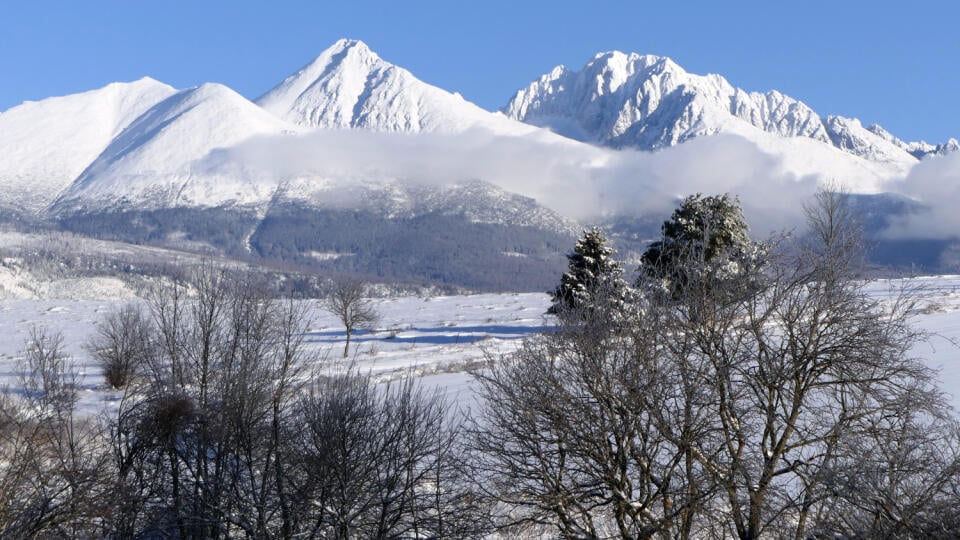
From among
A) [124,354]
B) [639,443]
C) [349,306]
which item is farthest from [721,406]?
[349,306]

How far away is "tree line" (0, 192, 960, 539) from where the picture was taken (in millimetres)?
17203

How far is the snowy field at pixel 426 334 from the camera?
118ft

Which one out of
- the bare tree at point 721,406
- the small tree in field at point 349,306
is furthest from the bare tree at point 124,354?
the bare tree at point 721,406

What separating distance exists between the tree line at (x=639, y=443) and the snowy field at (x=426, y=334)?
3.55 m

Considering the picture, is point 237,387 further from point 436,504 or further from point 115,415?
point 115,415

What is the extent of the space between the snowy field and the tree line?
355 cm

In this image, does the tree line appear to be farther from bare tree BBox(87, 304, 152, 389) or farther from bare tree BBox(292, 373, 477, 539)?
bare tree BBox(87, 304, 152, 389)

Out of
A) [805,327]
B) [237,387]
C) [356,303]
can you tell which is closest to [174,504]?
[237,387]

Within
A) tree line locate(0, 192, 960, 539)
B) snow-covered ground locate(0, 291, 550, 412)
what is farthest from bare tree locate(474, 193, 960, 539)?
snow-covered ground locate(0, 291, 550, 412)

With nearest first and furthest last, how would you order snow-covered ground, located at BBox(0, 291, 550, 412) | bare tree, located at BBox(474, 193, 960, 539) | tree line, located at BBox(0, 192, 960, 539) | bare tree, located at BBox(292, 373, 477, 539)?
1. tree line, located at BBox(0, 192, 960, 539)
2. bare tree, located at BBox(474, 193, 960, 539)
3. bare tree, located at BBox(292, 373, 477, 539)
4. snow-covered ground, located at BBox(0, 291, 550, 412)

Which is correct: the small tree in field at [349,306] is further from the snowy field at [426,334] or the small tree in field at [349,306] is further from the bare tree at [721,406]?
the bare tree at [721,406]

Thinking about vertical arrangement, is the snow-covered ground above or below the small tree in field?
below

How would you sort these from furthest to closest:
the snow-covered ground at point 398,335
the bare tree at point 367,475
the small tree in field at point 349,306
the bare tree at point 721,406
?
1. the small tree in field at point 349,306
2. the snow-covered ground at point 398,335
3. the bare tree at point 367,475
4. the bare tree at point 721,406

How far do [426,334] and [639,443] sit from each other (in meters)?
34.6
